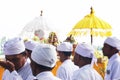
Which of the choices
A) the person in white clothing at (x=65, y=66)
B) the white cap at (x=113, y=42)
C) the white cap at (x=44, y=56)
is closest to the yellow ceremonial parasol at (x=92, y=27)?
the person in white clothing at (x=65, y=66)

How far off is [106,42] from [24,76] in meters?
2.28

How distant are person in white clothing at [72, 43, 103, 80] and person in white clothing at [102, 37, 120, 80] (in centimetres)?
81

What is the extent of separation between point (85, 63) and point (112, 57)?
1151mm

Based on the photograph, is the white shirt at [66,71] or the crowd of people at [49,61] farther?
the white shirt at [66,71]

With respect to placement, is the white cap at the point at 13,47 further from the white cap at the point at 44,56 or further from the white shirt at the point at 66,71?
the white shirt at the point at 66,71

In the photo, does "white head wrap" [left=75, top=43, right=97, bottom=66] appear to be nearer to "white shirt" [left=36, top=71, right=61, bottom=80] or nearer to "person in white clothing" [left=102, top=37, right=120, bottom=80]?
"person in white clothing" [left=102, top=37, right=120, bottom=80]

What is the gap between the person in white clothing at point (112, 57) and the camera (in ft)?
18.9

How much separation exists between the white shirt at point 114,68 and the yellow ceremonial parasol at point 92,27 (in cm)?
837

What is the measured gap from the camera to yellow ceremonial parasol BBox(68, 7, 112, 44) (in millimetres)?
14335

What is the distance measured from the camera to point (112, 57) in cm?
589

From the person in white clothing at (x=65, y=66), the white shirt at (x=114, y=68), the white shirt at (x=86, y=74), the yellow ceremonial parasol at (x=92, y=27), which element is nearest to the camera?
the white shirt at (x=86, y=74)

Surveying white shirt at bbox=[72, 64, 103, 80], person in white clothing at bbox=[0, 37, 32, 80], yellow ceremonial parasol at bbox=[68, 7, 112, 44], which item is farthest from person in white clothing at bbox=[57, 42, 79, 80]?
yellow ceremonial parasol at bbox=[68, 7, 112, 44]

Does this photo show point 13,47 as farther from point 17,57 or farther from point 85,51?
point 85,51

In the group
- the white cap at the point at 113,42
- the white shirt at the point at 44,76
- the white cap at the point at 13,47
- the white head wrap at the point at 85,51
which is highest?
the white cap at the point at 13,47
